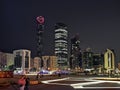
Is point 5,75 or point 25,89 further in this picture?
point 5,75

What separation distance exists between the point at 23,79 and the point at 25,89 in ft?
4.99

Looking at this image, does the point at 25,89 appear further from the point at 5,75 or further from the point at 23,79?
the point at 5,75

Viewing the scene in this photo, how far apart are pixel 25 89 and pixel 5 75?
30.8 metres

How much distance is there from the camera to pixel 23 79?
69.9 feet

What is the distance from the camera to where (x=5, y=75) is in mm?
52375

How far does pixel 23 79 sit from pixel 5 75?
3204 centimetres

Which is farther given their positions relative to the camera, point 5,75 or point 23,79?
point 5,75

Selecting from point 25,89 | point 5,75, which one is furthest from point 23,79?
point 5,75

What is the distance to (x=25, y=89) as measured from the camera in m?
22.5
